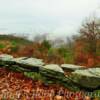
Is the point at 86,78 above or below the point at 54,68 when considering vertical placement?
below

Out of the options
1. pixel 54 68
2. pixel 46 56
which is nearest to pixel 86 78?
pixel 54 68

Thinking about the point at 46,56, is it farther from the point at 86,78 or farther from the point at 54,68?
the point at 86,78

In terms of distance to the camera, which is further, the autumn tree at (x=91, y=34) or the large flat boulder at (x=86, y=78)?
the autumn tree at (x=91, y=34)

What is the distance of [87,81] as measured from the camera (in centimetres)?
615

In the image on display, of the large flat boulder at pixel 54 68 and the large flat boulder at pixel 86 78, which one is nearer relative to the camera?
the large flat boulder at pixel 86 78

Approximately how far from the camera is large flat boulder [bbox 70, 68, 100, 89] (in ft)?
20.1

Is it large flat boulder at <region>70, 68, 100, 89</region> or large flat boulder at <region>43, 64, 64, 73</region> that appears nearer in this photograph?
large flat boulder at <region>70, 68, 100, 89</region>

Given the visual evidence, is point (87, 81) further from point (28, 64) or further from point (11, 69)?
point (11, 69)

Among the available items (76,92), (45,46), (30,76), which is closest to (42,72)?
(30,76)

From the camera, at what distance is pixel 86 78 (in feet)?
20.1

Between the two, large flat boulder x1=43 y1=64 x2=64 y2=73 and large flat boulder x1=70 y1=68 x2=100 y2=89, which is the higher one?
large flat boulder x1=43 y1=64 x2=64 y2=73

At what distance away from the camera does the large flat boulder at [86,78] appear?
6.12 meters

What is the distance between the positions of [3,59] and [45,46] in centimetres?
240

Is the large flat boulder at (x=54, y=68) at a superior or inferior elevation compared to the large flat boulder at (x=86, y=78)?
superior
